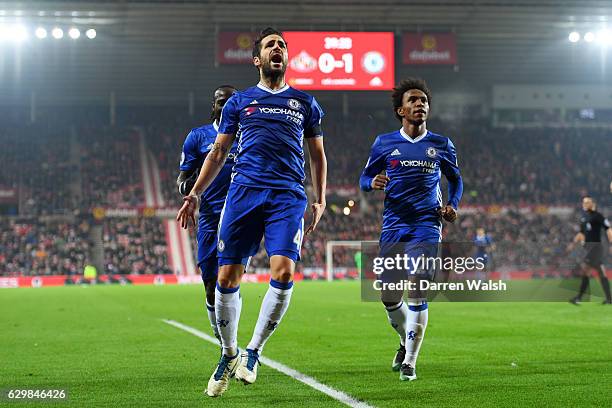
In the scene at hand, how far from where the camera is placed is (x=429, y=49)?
35.1 m

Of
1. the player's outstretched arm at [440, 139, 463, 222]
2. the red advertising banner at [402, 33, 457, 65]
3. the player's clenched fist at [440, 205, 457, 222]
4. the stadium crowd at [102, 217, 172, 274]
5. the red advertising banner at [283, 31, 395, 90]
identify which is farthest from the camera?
the stadium crowd at [102, 217, 172, 274]

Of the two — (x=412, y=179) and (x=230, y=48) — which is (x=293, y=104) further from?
(x=230, y=48)

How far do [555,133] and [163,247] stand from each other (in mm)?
22837

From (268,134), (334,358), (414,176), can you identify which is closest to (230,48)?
(334,358)

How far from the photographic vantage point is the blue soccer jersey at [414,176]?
8773 mm

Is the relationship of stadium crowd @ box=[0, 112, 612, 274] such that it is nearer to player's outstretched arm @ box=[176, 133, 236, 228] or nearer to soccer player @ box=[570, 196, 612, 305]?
soccer player @ box=[570, 196, 612, 305]

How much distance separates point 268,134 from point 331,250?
38.6 metres

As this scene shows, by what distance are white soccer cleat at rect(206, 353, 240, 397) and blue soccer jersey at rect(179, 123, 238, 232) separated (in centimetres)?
174

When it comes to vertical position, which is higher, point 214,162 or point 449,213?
point 214,162

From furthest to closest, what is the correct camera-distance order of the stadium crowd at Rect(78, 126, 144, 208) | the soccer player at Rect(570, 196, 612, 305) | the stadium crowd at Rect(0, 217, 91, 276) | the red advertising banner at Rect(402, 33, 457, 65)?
the stadium crowd at Rect(78, 126, 144, 208) → the stadium crowd at Rect(0, 217, 91, 276) → the red advertising banner at Rect(402, 33, 457, 65) → the soccer player at Rect(570, 196, 612, 305)

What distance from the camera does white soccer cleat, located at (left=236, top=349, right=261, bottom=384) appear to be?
6844 mm

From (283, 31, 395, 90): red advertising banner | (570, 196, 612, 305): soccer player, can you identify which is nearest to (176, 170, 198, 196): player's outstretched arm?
(570, 196, 612, 305): soccer player

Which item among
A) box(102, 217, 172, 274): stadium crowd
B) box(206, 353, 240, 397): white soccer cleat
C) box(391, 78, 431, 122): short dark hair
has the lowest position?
box(102, 217, 172, 274): stadium crowd

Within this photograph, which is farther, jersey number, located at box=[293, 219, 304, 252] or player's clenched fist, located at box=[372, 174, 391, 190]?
player's clenched fist, located at box=[372, 174, 391, 190]
